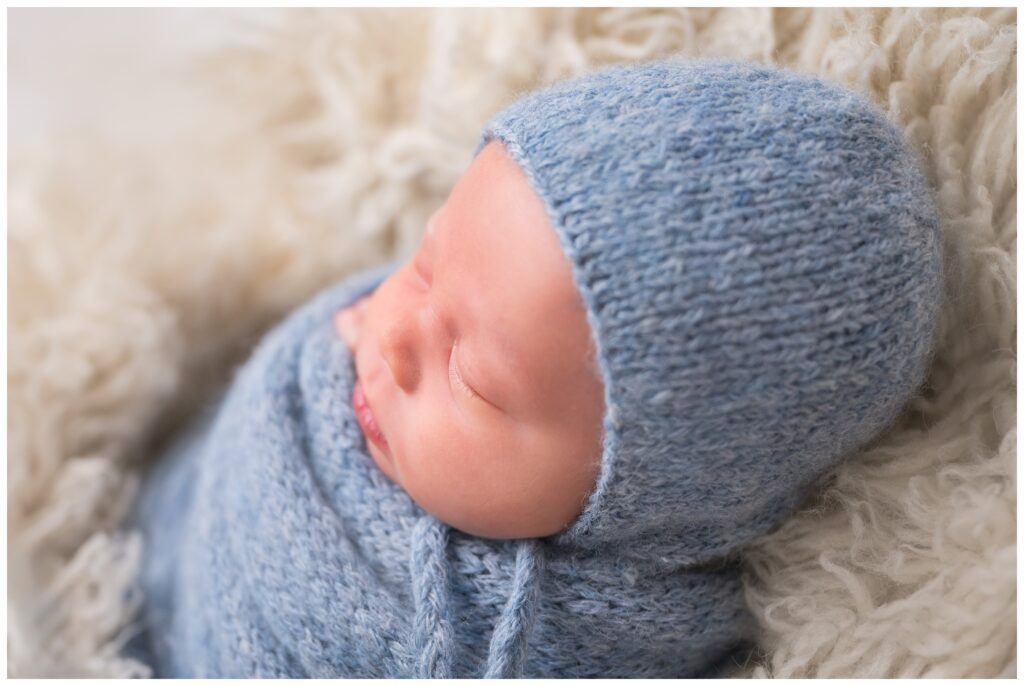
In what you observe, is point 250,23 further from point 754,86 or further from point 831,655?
point 831,655

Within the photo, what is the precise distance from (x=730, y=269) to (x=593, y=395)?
0.49 feet

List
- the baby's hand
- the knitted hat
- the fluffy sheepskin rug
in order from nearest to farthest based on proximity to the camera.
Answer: the knitted hat
the fluffy sheepskin rug
the baby's hand

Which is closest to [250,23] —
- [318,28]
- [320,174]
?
[318,28]

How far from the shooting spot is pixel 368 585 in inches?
32.5

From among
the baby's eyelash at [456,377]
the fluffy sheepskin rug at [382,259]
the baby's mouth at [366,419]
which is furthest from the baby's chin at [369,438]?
the fluffy sheepskin rug at [382,259]

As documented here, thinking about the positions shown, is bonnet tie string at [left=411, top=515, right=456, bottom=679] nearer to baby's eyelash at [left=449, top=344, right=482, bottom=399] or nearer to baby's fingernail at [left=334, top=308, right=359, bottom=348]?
baby's eyelash at [left=449, top=344, right=482, bottom=399]

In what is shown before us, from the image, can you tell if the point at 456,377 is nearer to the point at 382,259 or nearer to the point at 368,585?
the point at 368,585

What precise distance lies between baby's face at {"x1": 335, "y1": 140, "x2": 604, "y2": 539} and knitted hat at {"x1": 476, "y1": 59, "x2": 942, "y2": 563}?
29 mm

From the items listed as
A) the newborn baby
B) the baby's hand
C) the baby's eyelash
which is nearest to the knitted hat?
the newborn baby

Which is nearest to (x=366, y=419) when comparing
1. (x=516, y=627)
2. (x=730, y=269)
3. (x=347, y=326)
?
(x=347, y=326)

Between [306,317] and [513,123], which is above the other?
[513,123]

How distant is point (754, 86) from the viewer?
0.77 metres

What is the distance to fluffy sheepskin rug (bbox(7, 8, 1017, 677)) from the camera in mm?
790

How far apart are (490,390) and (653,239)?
19 centimetres
